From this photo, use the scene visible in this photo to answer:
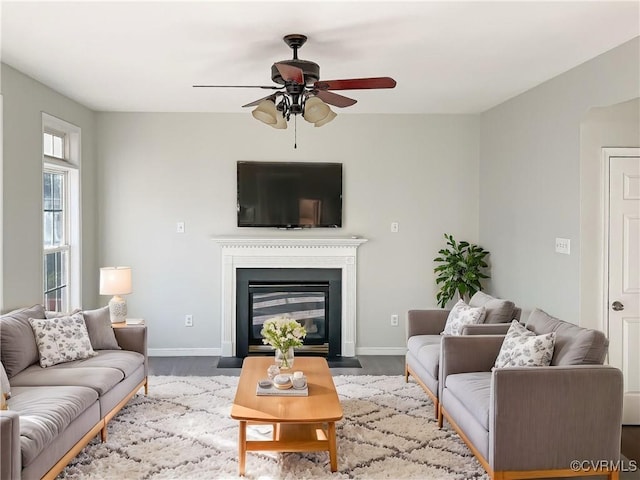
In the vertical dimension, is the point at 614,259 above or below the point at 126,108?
below

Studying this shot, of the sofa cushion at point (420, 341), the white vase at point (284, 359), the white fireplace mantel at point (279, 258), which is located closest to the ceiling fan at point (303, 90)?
the white vase at point (284, 359)

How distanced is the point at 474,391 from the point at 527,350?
40 cm

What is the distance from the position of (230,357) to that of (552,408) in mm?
3710

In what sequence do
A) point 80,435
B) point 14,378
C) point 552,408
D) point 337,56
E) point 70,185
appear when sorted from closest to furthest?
point 552,408 < point 80,435 < point 14,378 < point 337,56 < point 70,185

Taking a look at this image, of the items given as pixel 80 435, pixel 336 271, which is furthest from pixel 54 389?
pixel 336 271

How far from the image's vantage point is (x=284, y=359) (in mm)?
3846

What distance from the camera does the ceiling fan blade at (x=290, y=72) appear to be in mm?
3010

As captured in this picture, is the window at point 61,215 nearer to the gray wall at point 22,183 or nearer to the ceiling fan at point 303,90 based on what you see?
the gray wall at point 22,183

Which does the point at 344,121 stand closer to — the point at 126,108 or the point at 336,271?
the point at 336,271

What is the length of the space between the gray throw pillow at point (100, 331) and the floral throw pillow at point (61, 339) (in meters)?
0.16

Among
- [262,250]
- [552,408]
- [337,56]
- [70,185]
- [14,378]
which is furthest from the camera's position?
[262,250]

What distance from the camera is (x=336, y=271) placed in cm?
602

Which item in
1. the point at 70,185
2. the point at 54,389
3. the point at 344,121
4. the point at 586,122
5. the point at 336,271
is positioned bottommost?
the point at 54,389

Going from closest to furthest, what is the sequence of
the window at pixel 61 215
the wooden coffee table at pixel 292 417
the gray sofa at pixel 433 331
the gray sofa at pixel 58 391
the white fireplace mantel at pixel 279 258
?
the gray sofa at pixel 58 391 → the wooden coffee table at pixel 292 417 → the gray sofa at pixel 433 331 → the window at pixel 61 215 → the white fireplace mantel at pixel 279 258
